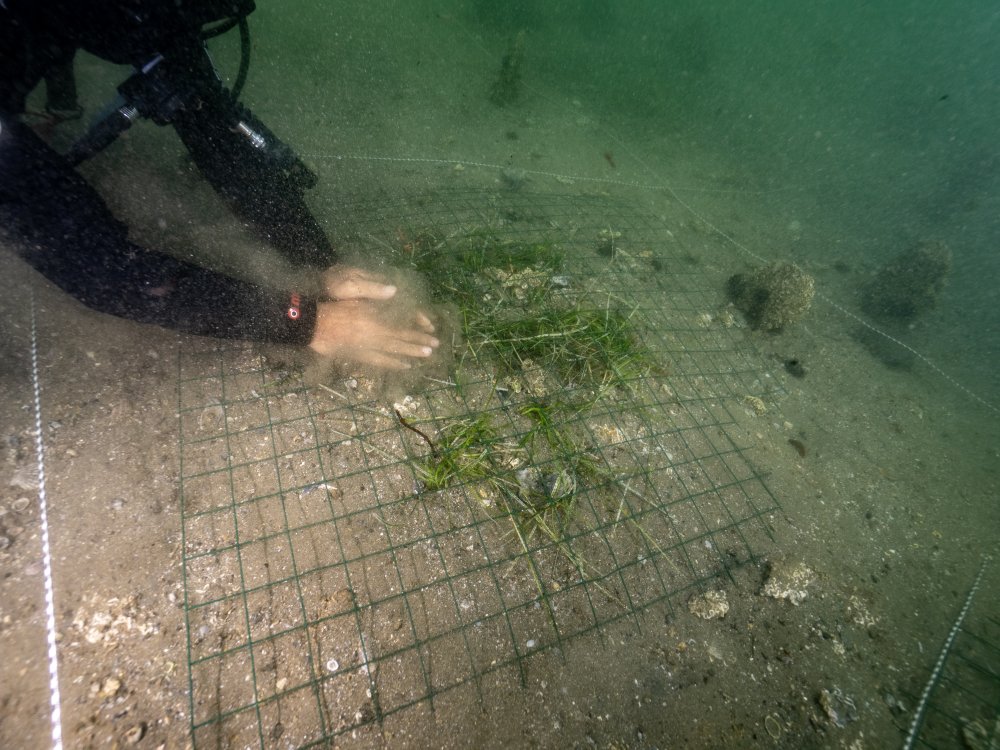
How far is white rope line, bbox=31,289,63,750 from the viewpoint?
170cm

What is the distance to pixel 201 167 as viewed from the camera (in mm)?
3084

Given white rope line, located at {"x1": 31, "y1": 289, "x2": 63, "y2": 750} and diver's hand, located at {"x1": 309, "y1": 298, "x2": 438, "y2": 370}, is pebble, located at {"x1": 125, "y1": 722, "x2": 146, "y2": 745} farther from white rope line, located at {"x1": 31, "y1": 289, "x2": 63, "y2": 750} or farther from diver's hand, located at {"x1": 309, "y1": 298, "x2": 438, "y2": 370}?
diver's hand, located at {"x1": 309, "y1": 298, "x2": 438, "y2": 370}

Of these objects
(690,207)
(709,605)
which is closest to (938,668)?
(709,605)

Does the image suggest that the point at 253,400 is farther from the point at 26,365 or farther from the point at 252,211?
the point at 252,211

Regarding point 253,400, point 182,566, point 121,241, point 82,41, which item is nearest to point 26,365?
point 121,241

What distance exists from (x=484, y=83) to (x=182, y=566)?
11.5 m

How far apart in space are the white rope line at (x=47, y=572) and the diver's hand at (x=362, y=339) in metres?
1.47

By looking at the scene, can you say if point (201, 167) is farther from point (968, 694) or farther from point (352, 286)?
point (968, 694)

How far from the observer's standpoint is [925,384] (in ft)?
17.6

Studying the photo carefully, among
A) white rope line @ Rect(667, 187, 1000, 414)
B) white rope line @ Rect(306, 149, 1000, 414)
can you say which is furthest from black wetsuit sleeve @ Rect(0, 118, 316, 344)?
white rope line @ Rect(667, 187, 1000, 414)

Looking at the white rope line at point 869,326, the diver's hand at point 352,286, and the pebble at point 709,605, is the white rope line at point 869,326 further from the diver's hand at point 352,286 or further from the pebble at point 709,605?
the diver's hand at point 352,286

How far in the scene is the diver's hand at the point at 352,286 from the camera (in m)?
3.04

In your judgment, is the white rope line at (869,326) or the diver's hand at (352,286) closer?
the diver's hand at (352,286)

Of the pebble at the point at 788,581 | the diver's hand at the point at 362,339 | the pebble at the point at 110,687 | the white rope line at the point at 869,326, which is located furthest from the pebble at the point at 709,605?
the white rope line at the point at 869,326
